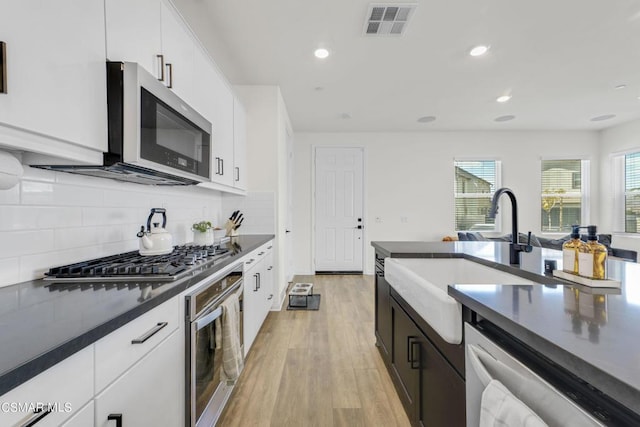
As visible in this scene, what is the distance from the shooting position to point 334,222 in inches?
216

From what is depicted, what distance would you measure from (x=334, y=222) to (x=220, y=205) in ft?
8.50

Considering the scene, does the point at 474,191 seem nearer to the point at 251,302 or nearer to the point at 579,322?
the point at 251,302

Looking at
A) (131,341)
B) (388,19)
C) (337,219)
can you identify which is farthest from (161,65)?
(337,219)

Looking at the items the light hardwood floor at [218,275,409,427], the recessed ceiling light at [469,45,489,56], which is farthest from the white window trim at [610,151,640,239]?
the light hardwood floor at [218,275,409,427]

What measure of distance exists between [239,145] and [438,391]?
2.79 m

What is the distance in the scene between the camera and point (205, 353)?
54.1 inches

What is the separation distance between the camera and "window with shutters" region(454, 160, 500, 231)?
5.55m

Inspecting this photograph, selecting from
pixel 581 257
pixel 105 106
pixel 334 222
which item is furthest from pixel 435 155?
pixel 105 106

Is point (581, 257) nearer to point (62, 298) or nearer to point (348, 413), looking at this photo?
point (348, 413)

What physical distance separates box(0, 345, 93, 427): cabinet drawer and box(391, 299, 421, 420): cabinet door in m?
1.22

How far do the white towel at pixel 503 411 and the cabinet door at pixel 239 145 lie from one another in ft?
8.76

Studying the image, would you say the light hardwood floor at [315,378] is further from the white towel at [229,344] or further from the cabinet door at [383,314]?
the white towel at [229,344]

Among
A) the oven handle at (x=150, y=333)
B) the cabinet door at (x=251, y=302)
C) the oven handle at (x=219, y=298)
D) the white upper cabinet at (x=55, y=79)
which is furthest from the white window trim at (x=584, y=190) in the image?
the white upper cabinet at (x=55, y=79)

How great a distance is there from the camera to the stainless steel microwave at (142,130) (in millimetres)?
1170
